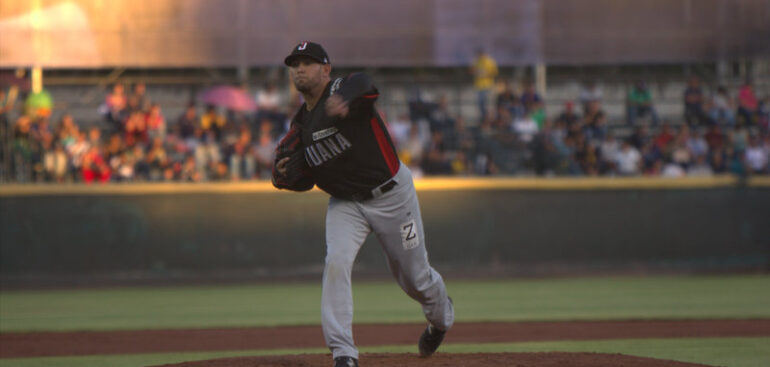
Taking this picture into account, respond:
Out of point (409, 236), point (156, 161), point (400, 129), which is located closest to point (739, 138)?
point (400, 129)

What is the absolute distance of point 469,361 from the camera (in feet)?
19.2

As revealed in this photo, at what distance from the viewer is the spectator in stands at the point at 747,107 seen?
17.2 m

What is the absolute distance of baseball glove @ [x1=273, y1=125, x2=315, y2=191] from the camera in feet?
18.1

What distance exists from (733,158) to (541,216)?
377cm

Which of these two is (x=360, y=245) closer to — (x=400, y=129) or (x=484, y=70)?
(x=400, y=129)

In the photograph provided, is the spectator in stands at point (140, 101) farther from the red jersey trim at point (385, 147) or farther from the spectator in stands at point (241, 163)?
the red jersey trim at point (385, 147)

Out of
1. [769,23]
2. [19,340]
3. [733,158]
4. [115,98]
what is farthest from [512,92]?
[19,340]

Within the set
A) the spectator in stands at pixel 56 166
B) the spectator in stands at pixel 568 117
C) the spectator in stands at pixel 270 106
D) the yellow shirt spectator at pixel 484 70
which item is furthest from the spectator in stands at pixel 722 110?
the spectator in stands at pixel 56 166

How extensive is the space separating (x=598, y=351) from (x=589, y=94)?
37.8ft

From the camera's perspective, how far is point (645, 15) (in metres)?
18.3

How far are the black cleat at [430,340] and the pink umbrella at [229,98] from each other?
11198 millimetres

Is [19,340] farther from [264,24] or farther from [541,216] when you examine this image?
[264,24]

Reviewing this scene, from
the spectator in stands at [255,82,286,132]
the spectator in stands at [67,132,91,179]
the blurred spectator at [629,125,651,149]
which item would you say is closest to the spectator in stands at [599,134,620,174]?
the blurred spectator at [629,125,651,149]

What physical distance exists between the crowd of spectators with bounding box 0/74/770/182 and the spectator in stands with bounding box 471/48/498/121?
0.14 feet
